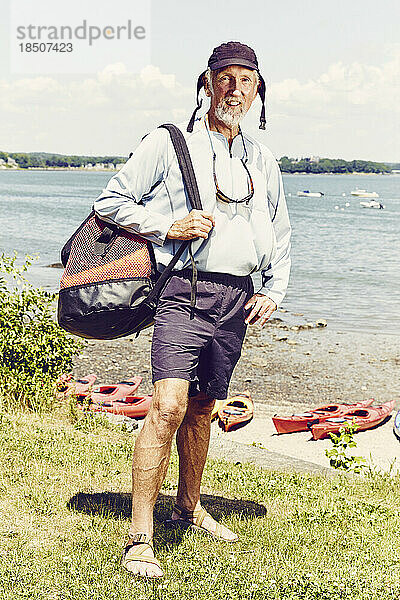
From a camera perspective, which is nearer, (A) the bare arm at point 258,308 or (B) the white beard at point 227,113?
(B) the white beard at point 227,113

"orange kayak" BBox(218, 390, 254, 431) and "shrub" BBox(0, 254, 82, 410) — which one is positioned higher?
"shrub" BBox(0, 254, 82, 410)

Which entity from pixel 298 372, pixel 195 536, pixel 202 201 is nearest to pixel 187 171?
pixel 202 201

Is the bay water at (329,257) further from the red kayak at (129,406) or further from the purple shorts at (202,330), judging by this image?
the purple shorts at (202,330)

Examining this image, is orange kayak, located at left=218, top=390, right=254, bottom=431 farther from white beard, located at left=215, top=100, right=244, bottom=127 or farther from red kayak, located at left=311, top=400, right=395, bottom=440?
white beard, located at left=215, top=100, right=244, bottom=127

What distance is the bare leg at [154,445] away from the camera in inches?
151

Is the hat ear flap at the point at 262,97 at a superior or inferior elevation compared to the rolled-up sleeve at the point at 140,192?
superior

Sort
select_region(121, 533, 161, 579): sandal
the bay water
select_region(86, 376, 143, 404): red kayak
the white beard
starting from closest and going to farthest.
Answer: select_region(121, 533, 161, 579): sandal, the white beard, select_region(86, 376, 143, 404): red kayak, the bay water

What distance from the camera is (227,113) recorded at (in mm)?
4051

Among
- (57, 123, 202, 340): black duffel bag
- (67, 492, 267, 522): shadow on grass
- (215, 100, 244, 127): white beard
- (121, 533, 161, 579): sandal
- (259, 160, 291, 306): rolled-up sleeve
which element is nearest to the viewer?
(121, 533, 161, 579): sandal

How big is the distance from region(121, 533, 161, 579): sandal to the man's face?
2139 millimetres

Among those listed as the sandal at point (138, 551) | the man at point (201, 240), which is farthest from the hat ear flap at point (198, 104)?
the sandal at point (138, 551)

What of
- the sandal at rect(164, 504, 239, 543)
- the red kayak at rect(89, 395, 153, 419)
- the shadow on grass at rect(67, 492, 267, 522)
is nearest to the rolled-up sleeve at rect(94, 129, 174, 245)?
the sandal at rect(164, 504, 239, 543)

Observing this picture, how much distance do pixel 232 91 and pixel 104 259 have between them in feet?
3.54

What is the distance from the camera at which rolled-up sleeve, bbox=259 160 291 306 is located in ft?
14.4
